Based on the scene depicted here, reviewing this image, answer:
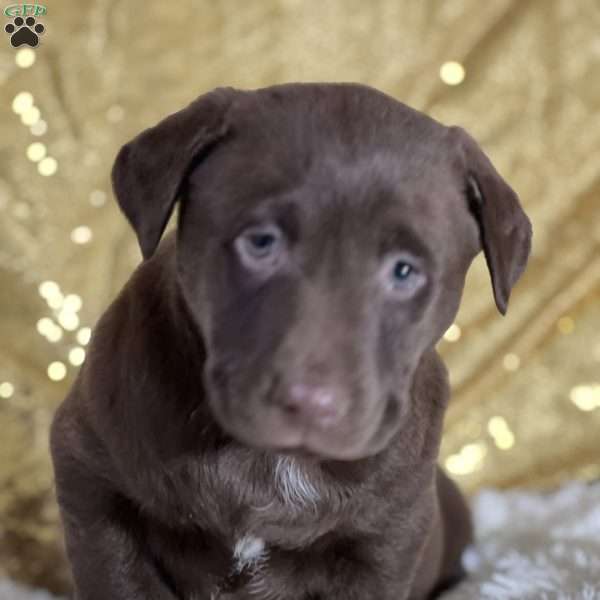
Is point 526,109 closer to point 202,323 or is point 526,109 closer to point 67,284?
point 67,284

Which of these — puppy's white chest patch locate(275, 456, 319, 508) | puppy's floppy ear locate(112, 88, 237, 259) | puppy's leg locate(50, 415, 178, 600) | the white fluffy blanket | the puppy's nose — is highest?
puppy's floppy ear locate(112, 88, 237, 259)

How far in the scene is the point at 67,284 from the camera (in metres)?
2.62

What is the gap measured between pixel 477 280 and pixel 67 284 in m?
0.96

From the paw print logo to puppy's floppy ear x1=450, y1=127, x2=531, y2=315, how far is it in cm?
124

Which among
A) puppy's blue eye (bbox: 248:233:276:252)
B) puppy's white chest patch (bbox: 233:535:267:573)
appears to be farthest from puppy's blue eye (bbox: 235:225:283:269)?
puppy's white chest patch (bbox: 233:535:267:573)

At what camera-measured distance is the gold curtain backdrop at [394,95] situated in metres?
2.58

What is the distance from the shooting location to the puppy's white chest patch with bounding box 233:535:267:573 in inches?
69.1

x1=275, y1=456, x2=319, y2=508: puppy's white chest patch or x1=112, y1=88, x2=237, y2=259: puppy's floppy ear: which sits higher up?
x1=112, y1=88, x2=237, y2=259: puppy's floppy ear

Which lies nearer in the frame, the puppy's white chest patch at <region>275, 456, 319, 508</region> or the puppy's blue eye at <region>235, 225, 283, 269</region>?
the puppy's blue eye at <region>235, 225, 283, 269</region>

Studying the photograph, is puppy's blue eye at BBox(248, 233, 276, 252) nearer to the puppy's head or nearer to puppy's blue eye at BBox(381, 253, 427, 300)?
the puppy's head

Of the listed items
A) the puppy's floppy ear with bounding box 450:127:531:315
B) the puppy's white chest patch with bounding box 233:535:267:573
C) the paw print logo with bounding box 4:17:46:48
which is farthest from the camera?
the paw print logo with bounding box 4:17:46:48

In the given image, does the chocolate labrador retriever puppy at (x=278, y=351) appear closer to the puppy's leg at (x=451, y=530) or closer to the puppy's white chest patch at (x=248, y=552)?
the puppy's white chest patch at (x=248, y=552)

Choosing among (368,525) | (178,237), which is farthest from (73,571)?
(178,237)

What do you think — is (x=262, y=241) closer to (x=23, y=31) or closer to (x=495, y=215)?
(x=495, y=215)
